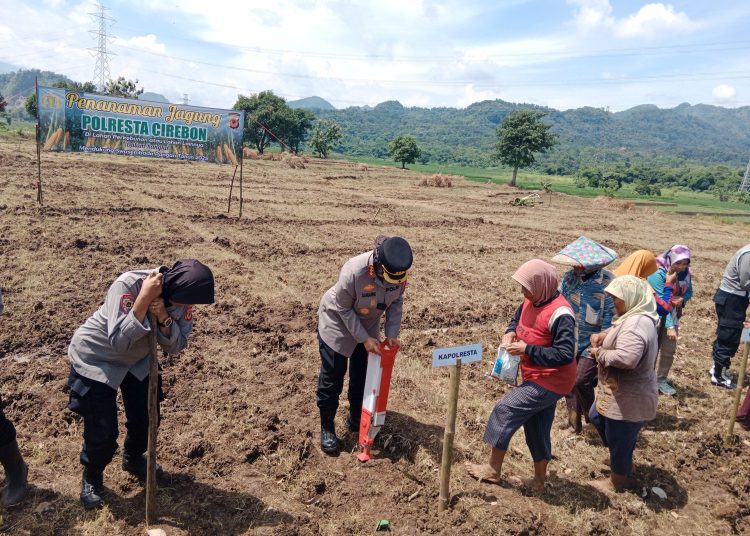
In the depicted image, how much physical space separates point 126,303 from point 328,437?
1.96 m

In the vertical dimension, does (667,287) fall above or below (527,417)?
above

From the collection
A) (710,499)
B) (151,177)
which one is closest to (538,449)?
(710,499)

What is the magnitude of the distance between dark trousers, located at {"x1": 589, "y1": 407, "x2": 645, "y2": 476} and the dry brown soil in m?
0.28

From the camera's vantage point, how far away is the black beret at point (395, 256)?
314cm

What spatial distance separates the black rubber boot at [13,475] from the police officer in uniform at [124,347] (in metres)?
0.40

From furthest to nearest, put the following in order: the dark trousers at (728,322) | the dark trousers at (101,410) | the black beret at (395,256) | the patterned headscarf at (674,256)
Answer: the dark trousers at (728,322) → the patterned headscarf at (674,256) → the black beret at (395,256) → the dark trousers at (101,410)

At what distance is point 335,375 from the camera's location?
3.72 m

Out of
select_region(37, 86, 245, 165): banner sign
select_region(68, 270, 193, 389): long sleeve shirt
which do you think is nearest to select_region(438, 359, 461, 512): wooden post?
select_region(68, 270, 193, 389): long sleeve shirt

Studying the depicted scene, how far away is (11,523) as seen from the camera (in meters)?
2.98

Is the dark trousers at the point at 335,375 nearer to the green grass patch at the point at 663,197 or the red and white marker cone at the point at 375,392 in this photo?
the red and white marker cone at the point at 375,392

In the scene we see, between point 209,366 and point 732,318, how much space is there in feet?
19.1

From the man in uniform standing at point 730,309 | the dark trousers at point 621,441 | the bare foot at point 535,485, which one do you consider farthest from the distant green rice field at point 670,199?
the bare foot at point 535,485

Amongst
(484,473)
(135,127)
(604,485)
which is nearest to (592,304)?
(604,485)

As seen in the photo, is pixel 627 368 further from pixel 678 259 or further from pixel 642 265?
pixel 678 259
